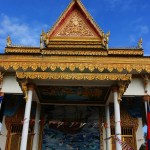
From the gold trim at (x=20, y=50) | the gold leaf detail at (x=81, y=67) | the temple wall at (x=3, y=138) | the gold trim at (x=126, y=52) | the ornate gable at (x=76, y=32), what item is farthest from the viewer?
the ornate gable at (x=76, y=32)

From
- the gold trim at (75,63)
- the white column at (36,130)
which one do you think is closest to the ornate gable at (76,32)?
the gold trim at (75,63)

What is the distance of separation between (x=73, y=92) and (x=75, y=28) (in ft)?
17.6

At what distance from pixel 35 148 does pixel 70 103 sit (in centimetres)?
251

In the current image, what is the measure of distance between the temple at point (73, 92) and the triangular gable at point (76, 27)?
0.06 metres

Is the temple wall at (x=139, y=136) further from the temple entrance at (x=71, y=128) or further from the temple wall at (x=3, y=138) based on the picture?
the temple wall at (x=3, y=138)

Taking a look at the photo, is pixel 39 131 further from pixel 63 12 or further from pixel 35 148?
pixel 63 12

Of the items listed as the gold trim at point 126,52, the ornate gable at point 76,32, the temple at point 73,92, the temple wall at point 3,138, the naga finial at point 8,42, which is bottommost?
the temple wall at point 3,138

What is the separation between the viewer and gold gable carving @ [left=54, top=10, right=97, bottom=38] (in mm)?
14266

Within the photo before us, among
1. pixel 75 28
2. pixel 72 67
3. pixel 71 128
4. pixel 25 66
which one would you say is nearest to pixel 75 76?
pixel 72 67

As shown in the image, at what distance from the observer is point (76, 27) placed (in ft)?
47.5

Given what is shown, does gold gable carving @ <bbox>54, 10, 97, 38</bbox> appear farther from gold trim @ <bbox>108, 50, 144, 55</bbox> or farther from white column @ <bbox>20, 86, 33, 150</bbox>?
white column @ <bbox>20, 86, 33, 150</bbox>

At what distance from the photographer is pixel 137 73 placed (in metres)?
11.0

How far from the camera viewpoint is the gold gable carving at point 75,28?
46.8 ft

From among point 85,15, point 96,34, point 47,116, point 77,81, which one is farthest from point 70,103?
point 85,15
